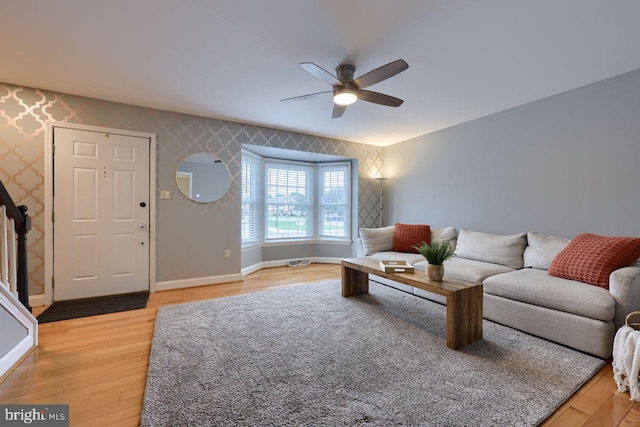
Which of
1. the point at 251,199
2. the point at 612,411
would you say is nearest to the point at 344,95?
the point at 612,411

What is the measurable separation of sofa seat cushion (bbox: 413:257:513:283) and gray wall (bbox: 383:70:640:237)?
33.9 inches

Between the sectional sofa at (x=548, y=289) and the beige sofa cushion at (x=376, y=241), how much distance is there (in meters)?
0.71

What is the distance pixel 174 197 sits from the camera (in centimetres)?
386

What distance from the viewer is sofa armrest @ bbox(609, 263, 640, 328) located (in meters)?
2.01

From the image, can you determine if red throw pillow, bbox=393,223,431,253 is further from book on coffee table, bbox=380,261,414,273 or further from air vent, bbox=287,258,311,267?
air vent, bbox=287,258,311,267

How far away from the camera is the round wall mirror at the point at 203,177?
3.92 metres

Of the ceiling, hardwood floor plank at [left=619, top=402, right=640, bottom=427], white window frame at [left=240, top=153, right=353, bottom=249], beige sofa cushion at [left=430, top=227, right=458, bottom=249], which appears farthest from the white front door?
hardwood floor plank at [left=619, top=402, right=640, bottom=427]

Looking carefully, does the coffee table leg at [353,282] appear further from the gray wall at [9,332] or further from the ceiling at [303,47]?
the gray wall at [9,332]

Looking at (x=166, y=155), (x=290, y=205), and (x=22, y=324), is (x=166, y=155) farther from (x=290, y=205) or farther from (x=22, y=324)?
(x=290, y=205)

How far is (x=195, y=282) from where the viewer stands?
13.0 ft

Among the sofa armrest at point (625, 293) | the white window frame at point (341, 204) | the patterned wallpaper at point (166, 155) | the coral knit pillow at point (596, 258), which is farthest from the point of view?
the white window frame at point (341, 204)

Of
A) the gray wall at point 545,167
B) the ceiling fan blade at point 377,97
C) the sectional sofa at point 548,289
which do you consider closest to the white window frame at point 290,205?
the gray wall at point 545,167

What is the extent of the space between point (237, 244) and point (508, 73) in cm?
401

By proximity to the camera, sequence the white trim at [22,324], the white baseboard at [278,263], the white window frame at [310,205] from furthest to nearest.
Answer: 1. the white window frame at [310,205]
2. the white baseboard at [278,263]
3. the white trim at [22,324]
